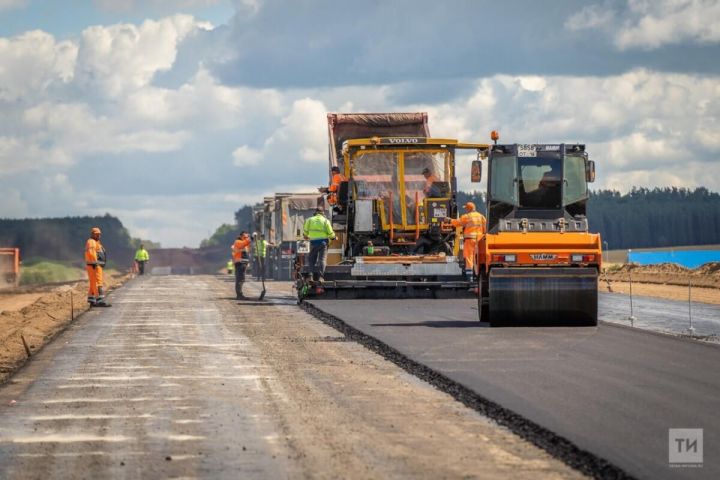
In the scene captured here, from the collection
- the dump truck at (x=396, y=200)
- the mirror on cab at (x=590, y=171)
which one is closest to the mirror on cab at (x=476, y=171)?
the mirror on cab at (x=590, y=171)

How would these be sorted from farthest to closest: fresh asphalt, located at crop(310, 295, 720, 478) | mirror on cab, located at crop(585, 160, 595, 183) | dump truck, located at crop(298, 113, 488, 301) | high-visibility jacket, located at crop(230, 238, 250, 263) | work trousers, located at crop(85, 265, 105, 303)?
high-visibility jacket, located at crop(230, 238, 250, 263) → dump truck, located at crop(298, 113, 488, 301) → work trousers, located at crop(85, 265, 105, 303) → mirror on cab, located at crop(585, 160, 595, 183) → fresh asphalt, located at crop(310, 295, 720, 478)

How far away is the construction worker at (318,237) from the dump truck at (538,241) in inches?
263

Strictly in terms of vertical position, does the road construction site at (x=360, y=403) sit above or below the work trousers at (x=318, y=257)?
below

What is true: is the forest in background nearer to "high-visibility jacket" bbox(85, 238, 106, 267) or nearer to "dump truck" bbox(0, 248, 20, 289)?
"dump truck" bbox(0, 248, 20, 289)

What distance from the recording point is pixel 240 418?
10.9 meters

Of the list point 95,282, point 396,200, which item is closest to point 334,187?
point 396,200

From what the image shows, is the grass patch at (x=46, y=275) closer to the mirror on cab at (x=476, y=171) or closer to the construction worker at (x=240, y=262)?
the construction worker at (x=240, y=262)

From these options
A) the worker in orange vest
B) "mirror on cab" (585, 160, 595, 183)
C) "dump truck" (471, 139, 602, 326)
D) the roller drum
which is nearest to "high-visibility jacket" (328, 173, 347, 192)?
the worker in orange vest

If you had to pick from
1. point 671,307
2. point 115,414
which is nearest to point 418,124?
point 671,307

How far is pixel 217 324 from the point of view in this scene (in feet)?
73.4

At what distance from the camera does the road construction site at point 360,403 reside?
8.88 m

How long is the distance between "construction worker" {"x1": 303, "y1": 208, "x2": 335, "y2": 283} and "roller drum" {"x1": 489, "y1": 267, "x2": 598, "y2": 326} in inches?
315

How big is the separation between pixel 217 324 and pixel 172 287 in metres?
18.4

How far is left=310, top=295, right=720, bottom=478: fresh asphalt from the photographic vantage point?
9.66m
